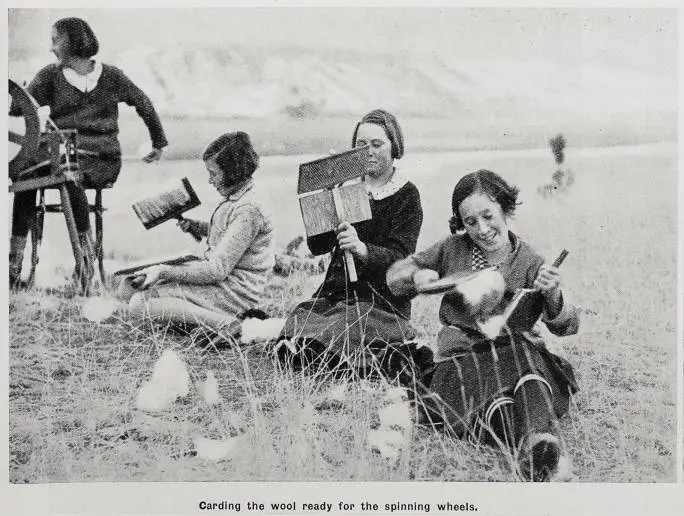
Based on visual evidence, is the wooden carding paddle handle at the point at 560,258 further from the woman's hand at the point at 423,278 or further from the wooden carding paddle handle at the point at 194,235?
the wooden carding paddle handle at the point at 194,235

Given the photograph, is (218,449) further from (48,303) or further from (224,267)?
(48,303)

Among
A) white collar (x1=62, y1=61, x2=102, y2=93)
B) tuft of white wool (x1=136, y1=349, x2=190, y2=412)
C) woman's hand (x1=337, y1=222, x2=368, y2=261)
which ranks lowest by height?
tuft of white wool (x1=136, y1=349, x2=190, y2=412)

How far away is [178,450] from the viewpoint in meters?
3.63

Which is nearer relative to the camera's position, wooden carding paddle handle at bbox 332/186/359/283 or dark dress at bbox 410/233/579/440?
dark dress at bbox 410/233/579/440

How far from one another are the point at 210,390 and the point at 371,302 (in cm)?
78

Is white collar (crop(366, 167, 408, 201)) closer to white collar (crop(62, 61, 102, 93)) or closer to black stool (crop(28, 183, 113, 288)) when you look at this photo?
black stool (crop(28, 183, 113, 288))

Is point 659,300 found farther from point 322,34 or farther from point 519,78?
point 322,34

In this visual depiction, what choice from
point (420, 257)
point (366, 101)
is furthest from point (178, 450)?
point (366, 101)

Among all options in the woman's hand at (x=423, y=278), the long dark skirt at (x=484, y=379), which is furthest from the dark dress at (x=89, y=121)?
the long dark skirt at (x=484, y=379)

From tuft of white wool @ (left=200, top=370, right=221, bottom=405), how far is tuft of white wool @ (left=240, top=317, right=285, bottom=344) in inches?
8.1

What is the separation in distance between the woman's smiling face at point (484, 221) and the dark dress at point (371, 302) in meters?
0.20

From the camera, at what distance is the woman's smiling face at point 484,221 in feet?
11.9

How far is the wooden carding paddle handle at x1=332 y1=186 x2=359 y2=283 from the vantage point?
3.72 metres

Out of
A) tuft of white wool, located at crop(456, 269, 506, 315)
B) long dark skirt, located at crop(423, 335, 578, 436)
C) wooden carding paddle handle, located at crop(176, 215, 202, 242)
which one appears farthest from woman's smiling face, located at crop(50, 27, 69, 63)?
long dark skirt, located at crop(423, 335, 578, 436)
